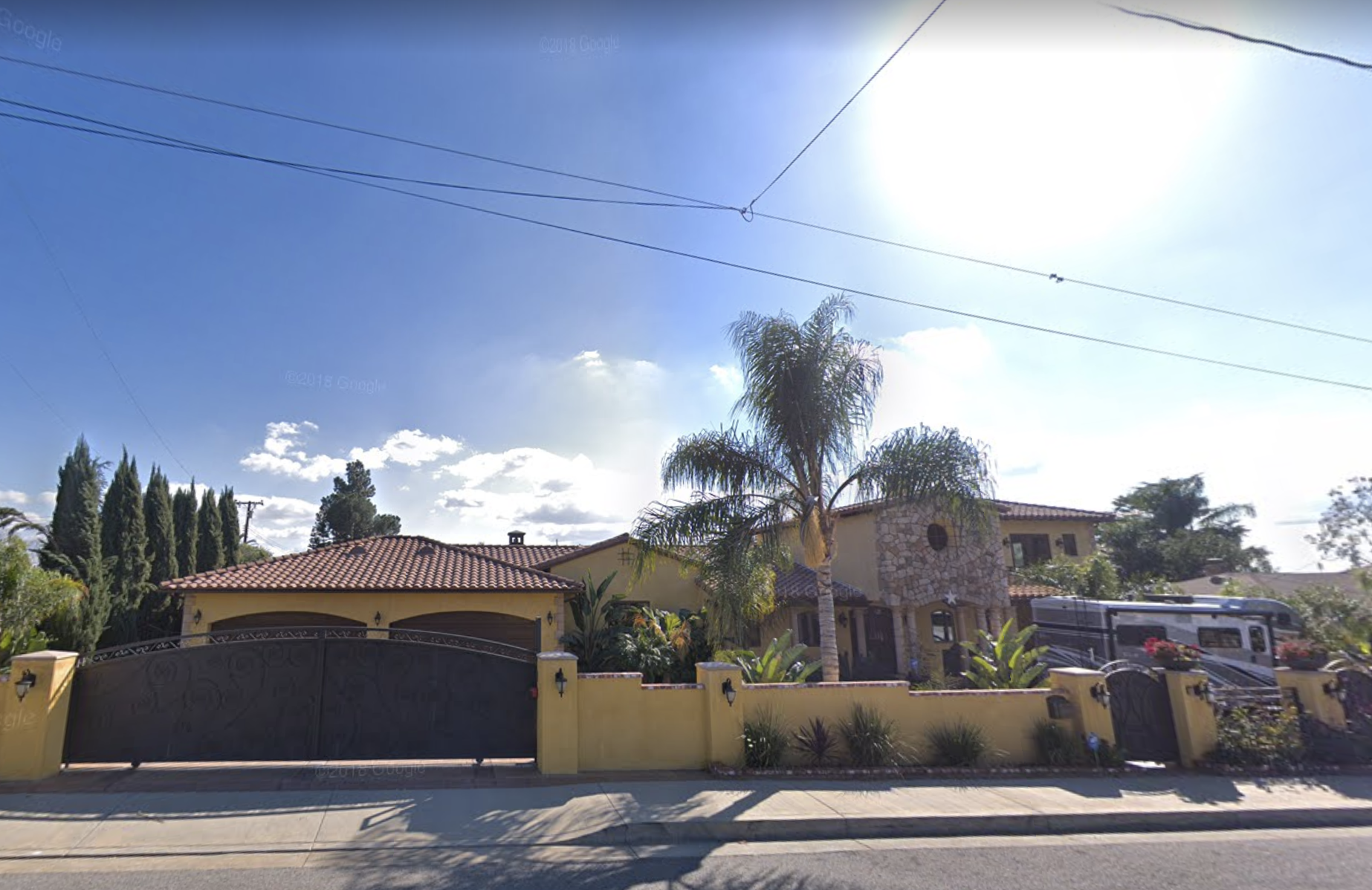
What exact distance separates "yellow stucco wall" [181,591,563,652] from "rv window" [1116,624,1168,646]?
572 inches

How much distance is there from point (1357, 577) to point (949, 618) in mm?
10558

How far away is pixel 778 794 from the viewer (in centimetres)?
823

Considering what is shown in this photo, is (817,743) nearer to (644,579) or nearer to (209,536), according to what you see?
(644,579)

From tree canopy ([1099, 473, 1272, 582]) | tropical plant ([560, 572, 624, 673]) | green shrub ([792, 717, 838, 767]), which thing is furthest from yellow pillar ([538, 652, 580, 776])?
tree canopy ([1099, 473, 1272, 582])

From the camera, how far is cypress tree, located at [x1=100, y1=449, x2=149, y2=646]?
69.7 ft

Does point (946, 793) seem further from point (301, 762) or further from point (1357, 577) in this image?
point (1357, 577)

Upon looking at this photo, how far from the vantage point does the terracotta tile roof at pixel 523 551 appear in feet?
79.4

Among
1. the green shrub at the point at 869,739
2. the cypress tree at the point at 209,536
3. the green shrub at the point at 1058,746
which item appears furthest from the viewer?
the cypress tree at the point at 209,536

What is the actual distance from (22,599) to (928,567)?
21.5 meters

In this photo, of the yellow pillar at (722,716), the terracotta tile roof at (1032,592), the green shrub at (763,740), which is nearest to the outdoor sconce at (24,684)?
the yellow pillar at (722,716)

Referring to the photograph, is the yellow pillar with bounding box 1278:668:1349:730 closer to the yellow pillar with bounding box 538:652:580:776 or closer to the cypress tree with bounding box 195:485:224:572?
the yellow pillar with bounding box 538:652:580:776

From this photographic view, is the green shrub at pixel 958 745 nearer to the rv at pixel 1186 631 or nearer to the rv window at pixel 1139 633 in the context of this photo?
the rv at pixel 1186 631

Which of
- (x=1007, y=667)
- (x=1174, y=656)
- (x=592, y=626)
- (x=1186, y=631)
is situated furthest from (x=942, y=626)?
→ (x=1174, y=656)

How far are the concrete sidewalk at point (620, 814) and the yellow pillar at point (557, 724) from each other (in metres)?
0.49
